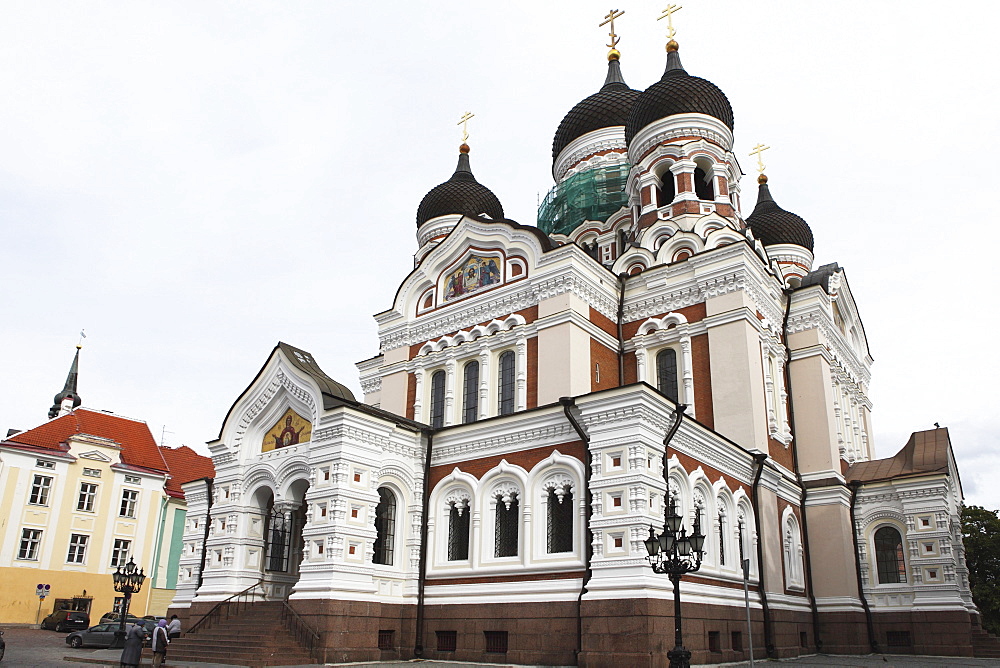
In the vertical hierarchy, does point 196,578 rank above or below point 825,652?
above

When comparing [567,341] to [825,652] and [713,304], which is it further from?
[825,652]

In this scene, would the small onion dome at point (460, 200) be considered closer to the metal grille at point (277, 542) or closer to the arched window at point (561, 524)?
the metal grille at point (277, 542)

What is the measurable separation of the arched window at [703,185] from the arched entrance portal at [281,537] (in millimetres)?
15060

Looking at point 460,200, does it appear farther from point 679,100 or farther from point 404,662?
point 404,662

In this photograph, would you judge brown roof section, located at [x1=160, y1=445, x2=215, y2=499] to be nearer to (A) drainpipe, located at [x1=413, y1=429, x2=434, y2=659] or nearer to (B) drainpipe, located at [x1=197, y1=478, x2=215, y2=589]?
(B) drainpipe, located at [x1=197, y1=478, x2=215, y2=589]

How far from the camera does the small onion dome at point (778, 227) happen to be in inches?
1163

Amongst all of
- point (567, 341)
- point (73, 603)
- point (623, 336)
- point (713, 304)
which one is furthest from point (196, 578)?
point (73, 603)

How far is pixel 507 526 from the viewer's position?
16141mm

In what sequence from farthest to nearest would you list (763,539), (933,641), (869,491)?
(869,491) → (933,641) → (763,539)

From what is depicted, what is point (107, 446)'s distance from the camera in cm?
3481

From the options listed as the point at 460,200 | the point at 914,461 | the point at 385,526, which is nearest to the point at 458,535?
the point at 385,526

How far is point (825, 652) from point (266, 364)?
14.9 meters

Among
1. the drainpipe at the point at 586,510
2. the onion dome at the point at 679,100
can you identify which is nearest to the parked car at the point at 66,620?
the drainpipe at the point at 586,510

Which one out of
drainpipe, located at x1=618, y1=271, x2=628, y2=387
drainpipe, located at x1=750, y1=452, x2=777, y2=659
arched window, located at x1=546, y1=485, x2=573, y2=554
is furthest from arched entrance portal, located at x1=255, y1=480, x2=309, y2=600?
drainpipe, located at x1=750, y1=452, x2=777, y2=659
